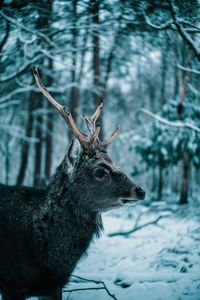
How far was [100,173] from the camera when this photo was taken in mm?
2684

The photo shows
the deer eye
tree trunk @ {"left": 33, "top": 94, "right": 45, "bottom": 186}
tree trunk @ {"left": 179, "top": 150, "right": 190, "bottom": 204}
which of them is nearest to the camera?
the deer eye

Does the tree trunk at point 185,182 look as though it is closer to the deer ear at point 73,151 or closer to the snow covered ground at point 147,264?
the snow covered ground at point 147,264

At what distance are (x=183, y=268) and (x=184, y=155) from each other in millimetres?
5598

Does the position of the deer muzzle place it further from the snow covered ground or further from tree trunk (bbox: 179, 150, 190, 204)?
tree trunk (bbox: 179, 150, 190, 204)

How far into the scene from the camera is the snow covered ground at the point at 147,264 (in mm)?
3010

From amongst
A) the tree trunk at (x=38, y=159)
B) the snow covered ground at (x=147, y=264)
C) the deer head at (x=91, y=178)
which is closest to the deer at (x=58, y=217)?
the deer head at (x=91, y=178)

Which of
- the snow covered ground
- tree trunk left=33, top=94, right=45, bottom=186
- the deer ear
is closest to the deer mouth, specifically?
the snow covered ground

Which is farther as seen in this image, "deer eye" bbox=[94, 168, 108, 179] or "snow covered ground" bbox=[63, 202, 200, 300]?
"snow covered ground" bbox=[63, 202, 200, 300]

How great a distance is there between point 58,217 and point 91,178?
60cm

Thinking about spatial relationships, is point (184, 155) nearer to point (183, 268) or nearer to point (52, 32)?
point (183, 268)

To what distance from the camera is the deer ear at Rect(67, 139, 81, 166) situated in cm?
264

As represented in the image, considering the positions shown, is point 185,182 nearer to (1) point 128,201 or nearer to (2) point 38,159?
(1) point 128,201

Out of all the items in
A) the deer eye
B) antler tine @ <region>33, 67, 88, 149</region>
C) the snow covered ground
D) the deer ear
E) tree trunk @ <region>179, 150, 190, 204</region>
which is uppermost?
antler tine @ <region>33, 67, 88, 149</region>

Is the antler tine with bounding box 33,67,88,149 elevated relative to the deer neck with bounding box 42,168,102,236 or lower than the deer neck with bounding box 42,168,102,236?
elevated
